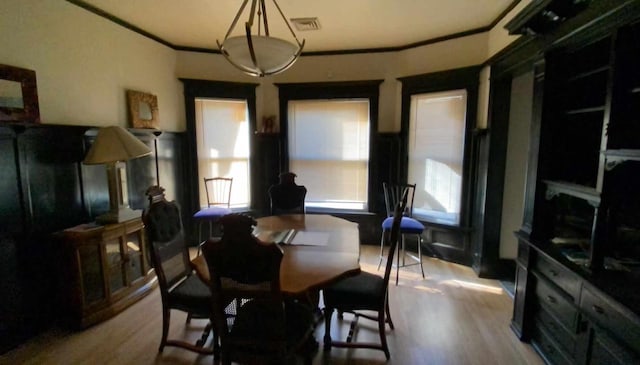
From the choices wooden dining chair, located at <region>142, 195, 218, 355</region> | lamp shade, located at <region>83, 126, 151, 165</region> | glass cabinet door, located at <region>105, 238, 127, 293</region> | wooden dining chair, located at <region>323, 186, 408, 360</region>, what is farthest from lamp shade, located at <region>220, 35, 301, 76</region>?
glass cabinet door, located at <region>105, 238, 127, 293</region>

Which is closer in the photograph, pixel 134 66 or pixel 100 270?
pixel 100 270

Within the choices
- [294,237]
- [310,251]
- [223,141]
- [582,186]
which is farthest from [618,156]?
[223,141]

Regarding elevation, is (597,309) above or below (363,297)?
A: above

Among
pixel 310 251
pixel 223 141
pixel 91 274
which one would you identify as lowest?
pixel 91 274

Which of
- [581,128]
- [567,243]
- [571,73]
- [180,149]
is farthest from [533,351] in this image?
[180,149]

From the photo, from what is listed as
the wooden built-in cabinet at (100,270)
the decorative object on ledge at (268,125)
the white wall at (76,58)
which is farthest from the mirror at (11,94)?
the decorative object on ledge at (268,125)

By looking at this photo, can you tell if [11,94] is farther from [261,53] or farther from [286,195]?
[286,195]

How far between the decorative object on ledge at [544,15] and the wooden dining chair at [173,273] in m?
2.71

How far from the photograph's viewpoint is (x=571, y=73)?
2068mm

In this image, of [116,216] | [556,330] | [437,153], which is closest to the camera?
[556,330]

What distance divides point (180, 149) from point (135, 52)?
129cm

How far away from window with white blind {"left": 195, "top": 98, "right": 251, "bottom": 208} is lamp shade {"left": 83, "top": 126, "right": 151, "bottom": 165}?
1673 mm

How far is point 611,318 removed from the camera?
1478 millimetres

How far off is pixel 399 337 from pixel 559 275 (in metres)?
1.16
